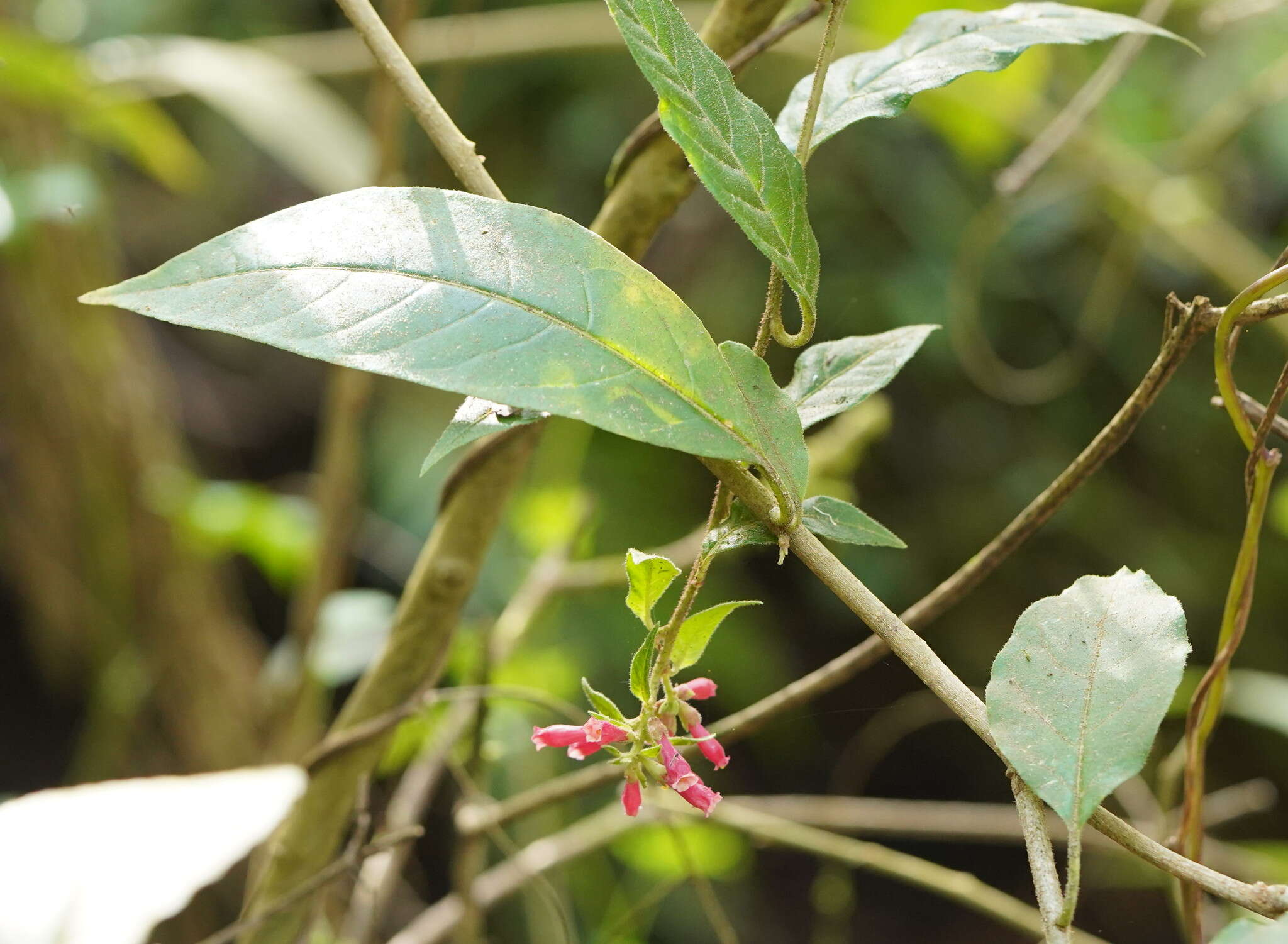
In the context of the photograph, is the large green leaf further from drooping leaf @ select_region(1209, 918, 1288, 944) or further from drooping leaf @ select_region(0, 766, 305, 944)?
drooping leaf @ select_region(0, 766, 305, 944)

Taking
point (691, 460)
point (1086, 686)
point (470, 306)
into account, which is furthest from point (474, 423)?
point (691, 460)

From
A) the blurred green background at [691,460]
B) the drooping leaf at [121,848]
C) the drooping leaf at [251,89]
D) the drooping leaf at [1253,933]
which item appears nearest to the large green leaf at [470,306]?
the drooping leaf at [1253,933]

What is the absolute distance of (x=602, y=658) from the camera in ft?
4.24

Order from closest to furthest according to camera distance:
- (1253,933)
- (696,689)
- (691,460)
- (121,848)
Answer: (1253,933) → (696,689) → (121,848) → (691,460)

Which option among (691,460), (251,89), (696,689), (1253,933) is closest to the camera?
(1253,933)

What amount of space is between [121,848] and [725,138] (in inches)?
12.9

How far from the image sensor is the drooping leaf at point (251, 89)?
2.91ft

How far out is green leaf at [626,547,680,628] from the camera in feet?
0.76

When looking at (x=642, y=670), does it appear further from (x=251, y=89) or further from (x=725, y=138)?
(x=251, y=89)

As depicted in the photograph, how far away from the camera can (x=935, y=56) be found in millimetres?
275

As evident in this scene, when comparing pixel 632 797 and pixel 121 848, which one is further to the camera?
pixel 121 848

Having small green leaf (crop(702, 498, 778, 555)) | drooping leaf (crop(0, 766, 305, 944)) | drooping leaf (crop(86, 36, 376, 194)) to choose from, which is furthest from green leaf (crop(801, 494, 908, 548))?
drooping leaf (crop(86, 36, 376, 194))

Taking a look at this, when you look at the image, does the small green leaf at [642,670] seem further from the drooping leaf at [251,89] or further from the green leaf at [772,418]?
the drooping leaf at [251,89]

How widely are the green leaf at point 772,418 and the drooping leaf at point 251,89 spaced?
0.70 metres
